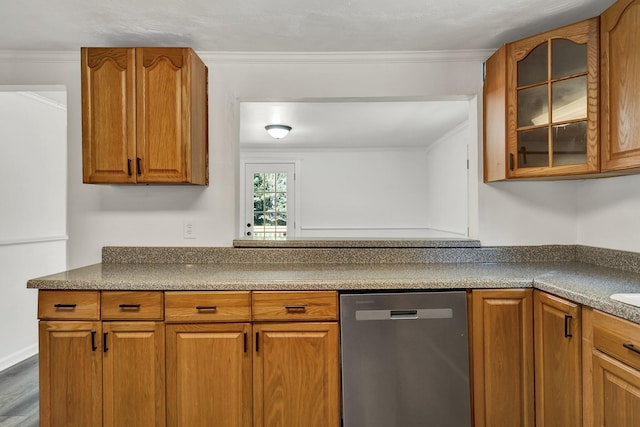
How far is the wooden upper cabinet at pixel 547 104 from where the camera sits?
1.70m

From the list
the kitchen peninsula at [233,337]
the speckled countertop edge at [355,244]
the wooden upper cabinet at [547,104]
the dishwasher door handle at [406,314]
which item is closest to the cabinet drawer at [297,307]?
the kitchen peninsula at [233,337]

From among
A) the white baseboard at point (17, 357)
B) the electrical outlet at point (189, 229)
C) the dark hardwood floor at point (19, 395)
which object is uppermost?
the electrical outlet at point (189, 229)

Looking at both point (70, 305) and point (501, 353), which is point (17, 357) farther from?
point (501, 353)

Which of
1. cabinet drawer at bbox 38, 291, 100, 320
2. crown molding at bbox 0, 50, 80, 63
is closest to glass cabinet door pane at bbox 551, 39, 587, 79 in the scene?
cabinet drawer at bbox 38, 291, 100, 320

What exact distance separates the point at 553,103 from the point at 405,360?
1.48 metres

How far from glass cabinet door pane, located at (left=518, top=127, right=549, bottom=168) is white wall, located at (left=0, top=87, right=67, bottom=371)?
3424 millimetres

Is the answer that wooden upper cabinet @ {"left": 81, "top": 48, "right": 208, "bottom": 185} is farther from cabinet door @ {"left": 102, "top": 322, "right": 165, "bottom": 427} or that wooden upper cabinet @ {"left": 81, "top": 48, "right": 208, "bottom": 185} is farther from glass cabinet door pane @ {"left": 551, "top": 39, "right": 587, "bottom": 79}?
glass cabinet door pane @ {"left": 551, "top": 39, "right": 587, "bottom": 79}

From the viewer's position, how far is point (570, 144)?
5.83ft

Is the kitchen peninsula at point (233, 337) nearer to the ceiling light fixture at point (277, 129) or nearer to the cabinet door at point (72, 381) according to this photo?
the cabinet door at point (72, 381)

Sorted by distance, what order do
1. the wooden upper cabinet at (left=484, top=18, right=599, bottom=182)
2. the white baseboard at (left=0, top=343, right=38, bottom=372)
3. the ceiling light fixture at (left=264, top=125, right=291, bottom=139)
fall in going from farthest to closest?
the ceiling light fixture at (left=264, top=125, right=291, bottom=139)
the white baseboard at (left=0, top=343, right=38, bottom=372)
the wooden upper cabinet at (left=484, top=18, right=599, bottom=182)

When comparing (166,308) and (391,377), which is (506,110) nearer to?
(391,377)

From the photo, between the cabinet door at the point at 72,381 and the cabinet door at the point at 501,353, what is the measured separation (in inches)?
69.1

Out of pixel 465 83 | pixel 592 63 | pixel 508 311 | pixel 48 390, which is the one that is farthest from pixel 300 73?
pixel 48 390

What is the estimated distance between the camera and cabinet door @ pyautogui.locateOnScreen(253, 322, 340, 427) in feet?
5.36
